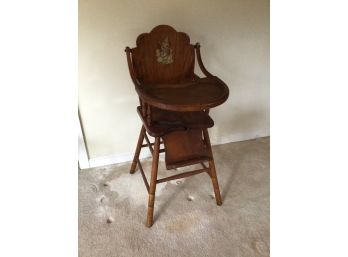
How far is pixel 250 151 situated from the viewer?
2277 mm

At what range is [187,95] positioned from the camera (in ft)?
4.71

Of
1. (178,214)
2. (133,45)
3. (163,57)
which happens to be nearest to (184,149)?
(178,214)

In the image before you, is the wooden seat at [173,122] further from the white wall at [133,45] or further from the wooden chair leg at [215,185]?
the white wall at [133,45]

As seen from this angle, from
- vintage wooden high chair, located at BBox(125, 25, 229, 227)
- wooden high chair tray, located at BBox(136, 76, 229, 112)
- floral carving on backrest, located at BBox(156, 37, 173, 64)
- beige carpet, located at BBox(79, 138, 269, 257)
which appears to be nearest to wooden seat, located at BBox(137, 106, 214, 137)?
vintage wooden high chair, located at BBox(125, 25, 229, 227)

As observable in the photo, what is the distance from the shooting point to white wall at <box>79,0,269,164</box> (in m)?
1.73

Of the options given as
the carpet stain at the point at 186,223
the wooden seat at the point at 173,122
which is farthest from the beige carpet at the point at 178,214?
the wooden seat at the point at 173,122

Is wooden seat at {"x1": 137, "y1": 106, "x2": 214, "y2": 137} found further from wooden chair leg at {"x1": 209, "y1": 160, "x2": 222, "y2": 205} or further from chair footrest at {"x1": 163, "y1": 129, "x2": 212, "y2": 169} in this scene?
wooden chair leg at {"x1": 209, "y1": 160, "x2": 222, "y2": 205}

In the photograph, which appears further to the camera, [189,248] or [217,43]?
[217,43]

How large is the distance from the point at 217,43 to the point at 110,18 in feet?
2.37

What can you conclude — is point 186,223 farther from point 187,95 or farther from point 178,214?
point 187,95

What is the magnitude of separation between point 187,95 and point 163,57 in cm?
36
